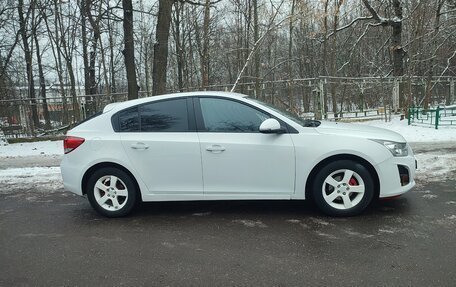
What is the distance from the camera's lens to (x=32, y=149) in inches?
512

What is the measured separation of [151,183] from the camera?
5039 millimetres

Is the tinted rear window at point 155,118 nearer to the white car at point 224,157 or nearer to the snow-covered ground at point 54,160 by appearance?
the white car at point 224,157

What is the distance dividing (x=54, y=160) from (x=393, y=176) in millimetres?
8603

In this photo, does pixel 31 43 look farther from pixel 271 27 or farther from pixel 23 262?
pixel 23 262

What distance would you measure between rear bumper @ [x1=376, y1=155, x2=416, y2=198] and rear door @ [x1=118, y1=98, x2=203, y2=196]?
2.19m

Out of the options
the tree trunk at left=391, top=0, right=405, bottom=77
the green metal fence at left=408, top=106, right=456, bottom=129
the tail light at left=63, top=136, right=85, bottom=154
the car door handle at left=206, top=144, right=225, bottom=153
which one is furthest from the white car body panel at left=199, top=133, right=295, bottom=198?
the tree trunk at left=391, top=0, right=405, bottom=77

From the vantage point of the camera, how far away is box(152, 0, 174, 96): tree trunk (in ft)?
42.6

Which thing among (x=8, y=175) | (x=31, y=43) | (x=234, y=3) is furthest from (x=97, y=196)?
(x=31, y=43)

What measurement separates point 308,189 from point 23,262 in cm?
323

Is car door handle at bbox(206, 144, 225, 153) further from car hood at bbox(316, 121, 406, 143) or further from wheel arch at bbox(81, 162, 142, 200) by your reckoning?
car hood at bbox(316, 121, 406, 143)

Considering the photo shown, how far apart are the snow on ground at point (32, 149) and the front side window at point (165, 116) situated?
7.57 m

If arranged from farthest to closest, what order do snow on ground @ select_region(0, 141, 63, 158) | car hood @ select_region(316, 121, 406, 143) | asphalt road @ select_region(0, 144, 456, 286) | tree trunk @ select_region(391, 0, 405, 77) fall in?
tree trunk @ select_region(391, 0, 405, 77)
snow on ground @ select_region(0, 141, 63, 158)
car hood @ select_region(316, 121, 406, 143)
asphalt road @ select_region(0, 144, 456, 286)

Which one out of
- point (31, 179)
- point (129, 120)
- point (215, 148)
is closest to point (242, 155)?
point (215, 148)

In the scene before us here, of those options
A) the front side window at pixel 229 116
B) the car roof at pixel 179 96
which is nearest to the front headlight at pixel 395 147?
the front side window at pixel 229 116
